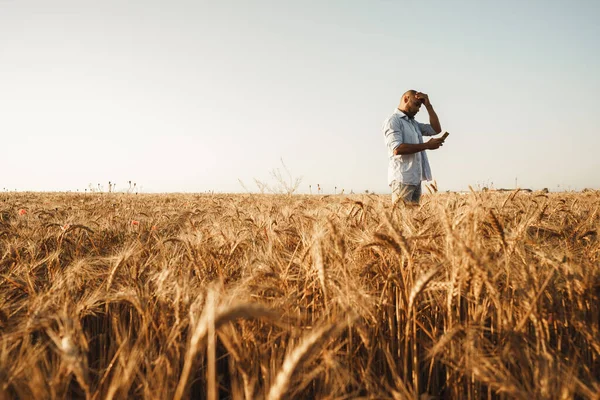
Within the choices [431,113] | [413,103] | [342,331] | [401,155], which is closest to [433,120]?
[431,113]

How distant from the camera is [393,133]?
13.7ft

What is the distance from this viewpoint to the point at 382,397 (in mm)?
890

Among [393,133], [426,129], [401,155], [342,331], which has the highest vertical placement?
[426,129]

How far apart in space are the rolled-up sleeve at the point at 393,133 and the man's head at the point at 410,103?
1.15 feet

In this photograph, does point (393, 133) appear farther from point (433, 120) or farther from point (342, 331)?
point (342, 331)

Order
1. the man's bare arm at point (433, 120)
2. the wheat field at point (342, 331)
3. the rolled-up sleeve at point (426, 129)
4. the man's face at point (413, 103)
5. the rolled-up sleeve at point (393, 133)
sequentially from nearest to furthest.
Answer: the wheat field at point (342, 331), the rolled-up sleeve at point (393, 133), the man's face at point (413, 103), the man's bare arm at point (433, 120), the rolled-up sleeve at point (426, 129)

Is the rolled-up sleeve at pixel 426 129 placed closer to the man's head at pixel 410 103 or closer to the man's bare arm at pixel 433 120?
the man's bare arm at pixel 433 120

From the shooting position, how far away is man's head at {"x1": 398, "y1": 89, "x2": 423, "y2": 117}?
4410 mm

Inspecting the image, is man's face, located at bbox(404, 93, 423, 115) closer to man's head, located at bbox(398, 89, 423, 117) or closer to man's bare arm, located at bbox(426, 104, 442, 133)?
man's head, located at bbox(398, 89, 423, 117)

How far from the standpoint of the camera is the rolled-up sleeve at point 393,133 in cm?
415

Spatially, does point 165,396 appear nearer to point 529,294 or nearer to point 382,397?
point 382,397

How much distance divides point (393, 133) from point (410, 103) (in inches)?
23.9

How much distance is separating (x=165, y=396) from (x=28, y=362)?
1.33ft

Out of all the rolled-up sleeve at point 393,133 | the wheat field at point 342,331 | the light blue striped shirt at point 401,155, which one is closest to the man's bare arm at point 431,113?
the light blue striped shirt at point 401,155
